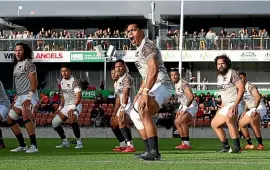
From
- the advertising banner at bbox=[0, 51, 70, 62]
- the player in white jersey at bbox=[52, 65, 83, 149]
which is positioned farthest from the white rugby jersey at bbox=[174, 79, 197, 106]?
the advertising banner at bbox=[0, 51, 70, 62]

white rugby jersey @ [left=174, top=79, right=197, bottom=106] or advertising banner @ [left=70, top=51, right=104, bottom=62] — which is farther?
advertising banner @ [left=70, top=51, right=104, bottom=62]

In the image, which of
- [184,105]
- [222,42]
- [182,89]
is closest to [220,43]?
[222,42]

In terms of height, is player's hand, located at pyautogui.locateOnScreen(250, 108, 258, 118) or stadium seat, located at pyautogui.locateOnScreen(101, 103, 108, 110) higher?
player's hand, located at pyautogui.locateOnScreen(250, 108, 258, 118)

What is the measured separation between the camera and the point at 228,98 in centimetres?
1391

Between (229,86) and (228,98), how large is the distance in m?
0.26

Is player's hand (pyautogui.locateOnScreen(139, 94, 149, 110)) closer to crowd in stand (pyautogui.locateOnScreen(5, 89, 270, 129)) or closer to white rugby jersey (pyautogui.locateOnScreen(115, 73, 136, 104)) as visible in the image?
white rugby jersey (pyautogui.locateOnScreen(115, 73, 136, 104))

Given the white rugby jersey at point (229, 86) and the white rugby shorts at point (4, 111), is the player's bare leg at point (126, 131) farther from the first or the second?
the white rugby shorts at point (4, 111)

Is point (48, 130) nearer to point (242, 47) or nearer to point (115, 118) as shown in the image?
point (115, 118)

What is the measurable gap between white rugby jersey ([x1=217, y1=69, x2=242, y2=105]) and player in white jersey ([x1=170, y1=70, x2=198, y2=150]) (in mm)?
3038

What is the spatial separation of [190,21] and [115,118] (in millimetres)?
38287

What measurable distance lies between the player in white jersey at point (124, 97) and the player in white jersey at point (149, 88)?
13.9 ft

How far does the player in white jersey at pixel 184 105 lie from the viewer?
17062 mm

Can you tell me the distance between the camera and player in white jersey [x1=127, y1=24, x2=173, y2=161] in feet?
33.1

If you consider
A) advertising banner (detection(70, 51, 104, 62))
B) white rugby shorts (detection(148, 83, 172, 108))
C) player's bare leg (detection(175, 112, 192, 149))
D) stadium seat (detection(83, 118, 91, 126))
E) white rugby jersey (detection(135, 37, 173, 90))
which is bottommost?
stadium seat (detection(83, 118, 91, 126))
